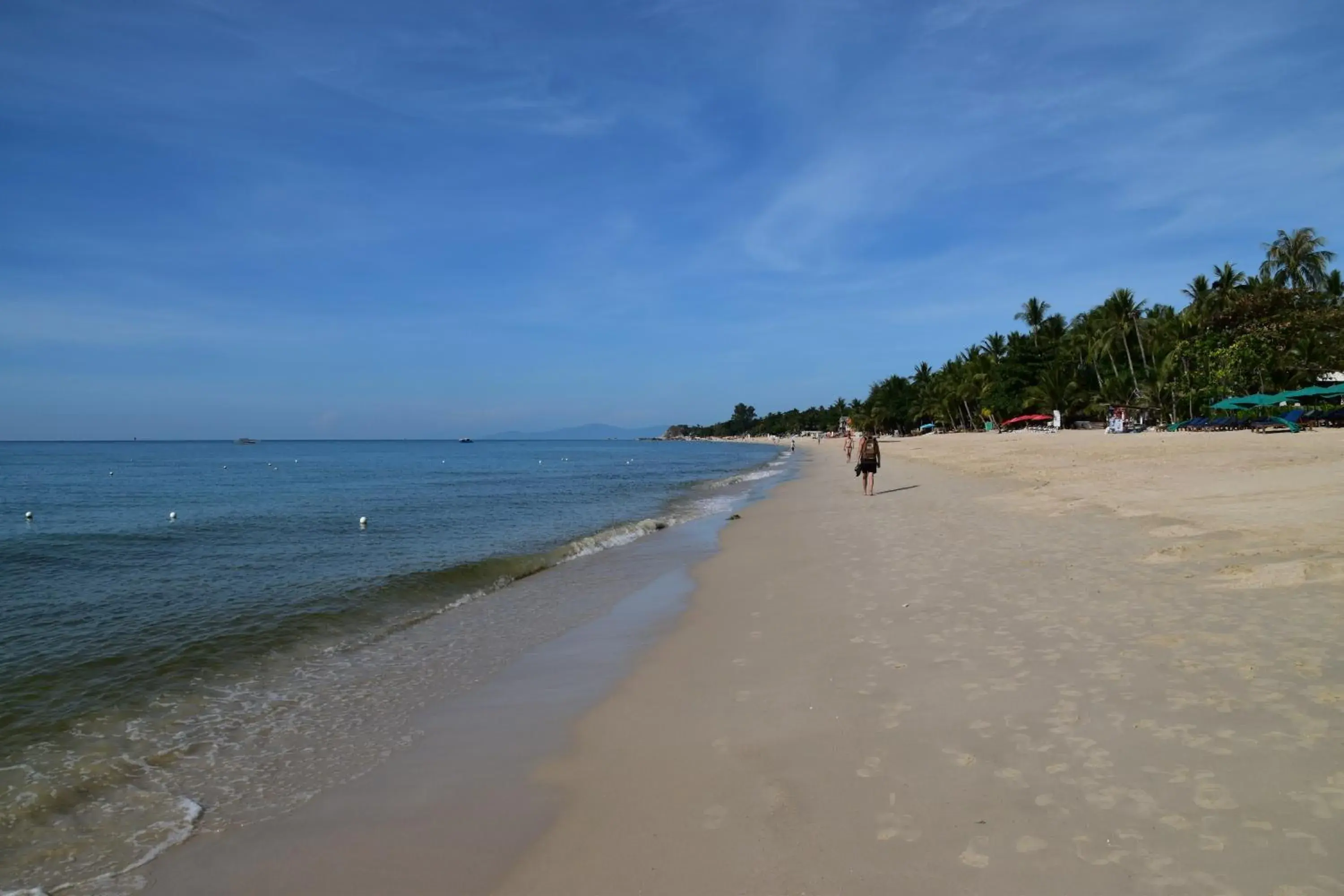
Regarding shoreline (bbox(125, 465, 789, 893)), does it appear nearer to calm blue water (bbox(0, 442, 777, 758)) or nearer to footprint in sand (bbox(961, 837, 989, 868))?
footprint in sand (bbox(961, 837, 989, 868))

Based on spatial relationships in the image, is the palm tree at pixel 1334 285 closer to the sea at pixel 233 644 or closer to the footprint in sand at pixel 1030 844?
the sea at pixel 233 644

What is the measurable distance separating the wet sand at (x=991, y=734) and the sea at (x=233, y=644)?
2.20 m

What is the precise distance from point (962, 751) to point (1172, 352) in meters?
61.7

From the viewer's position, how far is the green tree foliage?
4503cm

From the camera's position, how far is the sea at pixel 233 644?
4.92 metres

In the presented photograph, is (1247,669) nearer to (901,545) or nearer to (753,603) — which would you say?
(753,603)

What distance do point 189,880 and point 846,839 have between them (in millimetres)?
3509

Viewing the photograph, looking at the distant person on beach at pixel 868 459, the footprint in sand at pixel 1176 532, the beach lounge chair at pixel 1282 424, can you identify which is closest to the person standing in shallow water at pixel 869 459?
the distant person on beach at pixel 868 459

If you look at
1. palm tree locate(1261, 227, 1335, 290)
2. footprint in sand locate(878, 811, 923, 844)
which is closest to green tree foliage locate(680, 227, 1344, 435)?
palm tree locate(1261, 227, 1335, 290)

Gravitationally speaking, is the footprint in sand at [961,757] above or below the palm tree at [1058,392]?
below

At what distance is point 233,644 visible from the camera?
8969 mm

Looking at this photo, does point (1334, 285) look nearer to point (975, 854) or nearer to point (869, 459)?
point (869, 459)

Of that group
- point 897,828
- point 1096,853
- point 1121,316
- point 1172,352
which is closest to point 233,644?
point 897,828

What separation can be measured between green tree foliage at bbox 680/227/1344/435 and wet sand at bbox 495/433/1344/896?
1219 inches
